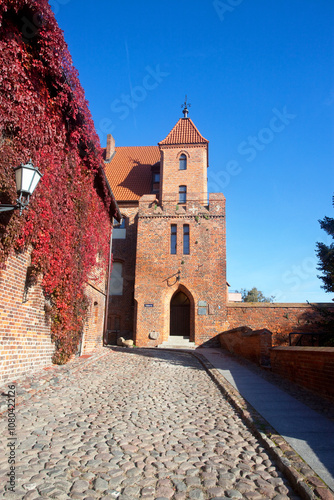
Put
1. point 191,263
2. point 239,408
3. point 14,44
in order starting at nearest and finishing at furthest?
point 239,408 < point 14,44 < point 191,263

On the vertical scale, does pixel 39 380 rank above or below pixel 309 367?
below

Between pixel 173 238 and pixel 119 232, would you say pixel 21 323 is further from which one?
pixel 119 232

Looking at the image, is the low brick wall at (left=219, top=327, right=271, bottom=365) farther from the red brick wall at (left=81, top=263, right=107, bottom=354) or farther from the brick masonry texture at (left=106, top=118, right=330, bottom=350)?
the red brick wall at (left=81, top=263, right=107, bottom=354)

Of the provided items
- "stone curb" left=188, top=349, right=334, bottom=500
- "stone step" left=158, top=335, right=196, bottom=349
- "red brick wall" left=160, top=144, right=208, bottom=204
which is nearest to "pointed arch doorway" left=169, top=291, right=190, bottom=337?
"stone step" left=158, top=335, right=196, bottom=349

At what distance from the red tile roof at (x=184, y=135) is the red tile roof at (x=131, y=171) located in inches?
128

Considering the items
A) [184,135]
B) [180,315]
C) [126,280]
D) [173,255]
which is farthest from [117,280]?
[184,135]

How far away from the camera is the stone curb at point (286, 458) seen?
276cm

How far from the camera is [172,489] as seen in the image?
2881mm

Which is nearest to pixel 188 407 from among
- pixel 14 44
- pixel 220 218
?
pixel 14 44

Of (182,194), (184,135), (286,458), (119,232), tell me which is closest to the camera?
(286,458)

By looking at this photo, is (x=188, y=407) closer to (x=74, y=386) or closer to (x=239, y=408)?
(x=239, y=408)

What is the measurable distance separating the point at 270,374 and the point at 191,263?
12.2 metres

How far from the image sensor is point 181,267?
808 inches

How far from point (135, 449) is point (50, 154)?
19.8 feet
